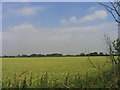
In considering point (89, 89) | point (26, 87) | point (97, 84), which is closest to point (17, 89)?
point (26, 87)

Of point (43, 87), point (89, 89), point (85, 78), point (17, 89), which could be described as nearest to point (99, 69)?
point (85, 78)

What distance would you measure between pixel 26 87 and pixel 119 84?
1.65 metres

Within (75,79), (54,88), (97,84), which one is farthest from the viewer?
(75,79)

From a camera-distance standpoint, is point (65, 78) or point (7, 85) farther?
point (65, 78)

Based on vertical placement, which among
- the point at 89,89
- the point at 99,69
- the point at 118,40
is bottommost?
the point at 89,89

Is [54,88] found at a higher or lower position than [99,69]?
lower

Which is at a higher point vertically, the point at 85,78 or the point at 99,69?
the point at 99,69

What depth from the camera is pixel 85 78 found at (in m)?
2.49

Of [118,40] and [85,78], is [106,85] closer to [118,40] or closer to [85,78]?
[85,78]

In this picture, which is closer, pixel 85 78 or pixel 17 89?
pixel 17 89

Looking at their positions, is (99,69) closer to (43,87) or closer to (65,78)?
(65,78)

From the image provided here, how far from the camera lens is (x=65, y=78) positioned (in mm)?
2504

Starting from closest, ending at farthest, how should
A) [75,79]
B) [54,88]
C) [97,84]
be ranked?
[54,88], [97,84], [75,79]

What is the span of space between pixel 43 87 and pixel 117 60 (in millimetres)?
1533
